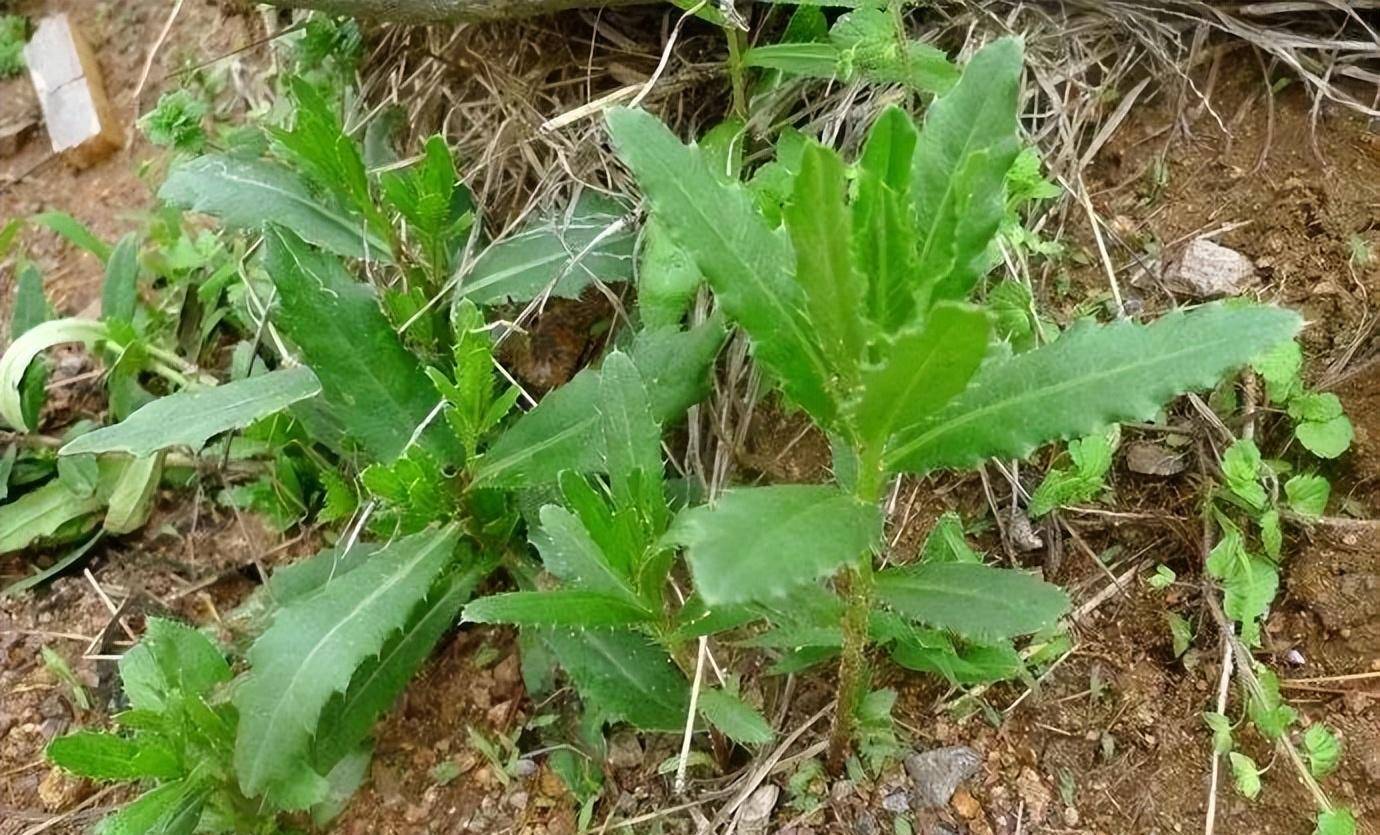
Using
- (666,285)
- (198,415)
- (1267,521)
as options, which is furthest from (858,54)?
(198,415)

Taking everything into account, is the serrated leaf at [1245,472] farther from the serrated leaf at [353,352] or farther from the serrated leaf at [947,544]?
the serrated leaf at [353,352]

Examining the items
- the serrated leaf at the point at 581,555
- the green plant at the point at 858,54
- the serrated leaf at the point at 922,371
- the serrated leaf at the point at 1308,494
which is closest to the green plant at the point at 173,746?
the serrated leaf at the point at 581,555

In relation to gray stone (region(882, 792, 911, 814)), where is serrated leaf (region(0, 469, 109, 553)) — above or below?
above

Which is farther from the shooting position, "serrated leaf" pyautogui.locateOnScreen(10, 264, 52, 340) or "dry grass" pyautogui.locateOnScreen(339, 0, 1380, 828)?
"serrated leaf" pyautogui.locateOnScreen(10, 264, 52, 340)

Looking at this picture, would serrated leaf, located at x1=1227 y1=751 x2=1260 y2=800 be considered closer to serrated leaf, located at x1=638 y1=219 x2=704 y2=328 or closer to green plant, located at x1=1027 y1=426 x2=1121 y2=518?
green plant, located at x1=1027 y1=426 x2=1121 y2=518

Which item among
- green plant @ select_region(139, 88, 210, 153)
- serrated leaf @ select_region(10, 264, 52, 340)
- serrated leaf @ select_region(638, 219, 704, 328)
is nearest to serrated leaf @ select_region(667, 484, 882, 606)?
serrated leaf @ select_region(638, 219, 704, 328)

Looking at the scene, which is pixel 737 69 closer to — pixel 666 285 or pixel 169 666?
pixel 666 285

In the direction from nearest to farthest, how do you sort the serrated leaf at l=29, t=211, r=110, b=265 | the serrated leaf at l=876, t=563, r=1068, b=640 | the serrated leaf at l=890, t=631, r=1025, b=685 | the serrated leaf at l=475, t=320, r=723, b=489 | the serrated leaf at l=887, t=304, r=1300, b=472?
the serrated leaf at l=887, t=304, r=1300, b=472, the serrated leaf at l=876, t=563, r=1068, b=640, the serrated leaf at l=890, t=631, r=1025, b=685, the serrated leaf at l=475, t=320, r=723, b=489, the serrated leaf at l=29, t=211, r=110, b=265
